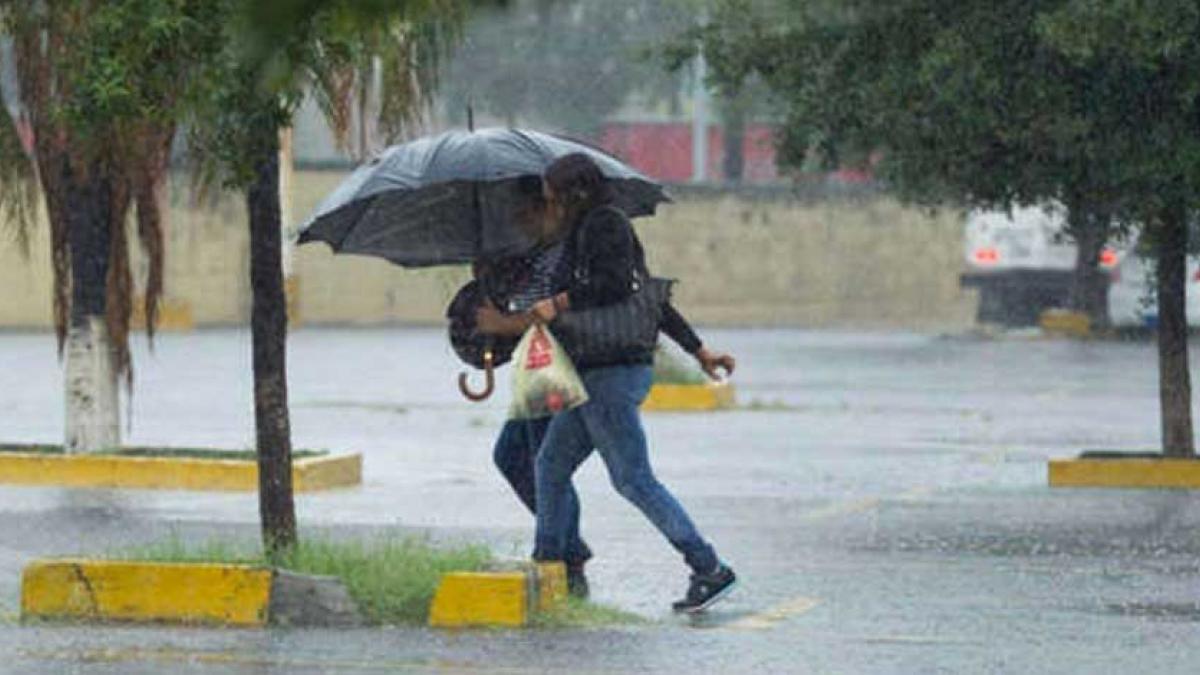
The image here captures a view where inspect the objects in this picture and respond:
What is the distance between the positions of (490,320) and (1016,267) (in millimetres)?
32976

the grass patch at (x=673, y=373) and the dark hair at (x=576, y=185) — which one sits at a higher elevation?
the dark hair at (x=576, y=185)

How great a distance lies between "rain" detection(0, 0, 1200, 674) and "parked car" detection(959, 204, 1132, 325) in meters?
8.51

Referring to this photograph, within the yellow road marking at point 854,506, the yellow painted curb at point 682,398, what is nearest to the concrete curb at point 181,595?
the yellow road marking at point 854,506

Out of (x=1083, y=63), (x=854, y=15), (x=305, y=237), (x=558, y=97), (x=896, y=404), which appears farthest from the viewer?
(x=558, y=97)

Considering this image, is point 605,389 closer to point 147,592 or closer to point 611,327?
point 611,327

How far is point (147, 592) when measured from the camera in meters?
11.0

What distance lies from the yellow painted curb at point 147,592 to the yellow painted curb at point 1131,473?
879 centimetres

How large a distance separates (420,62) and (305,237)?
3.04 meters

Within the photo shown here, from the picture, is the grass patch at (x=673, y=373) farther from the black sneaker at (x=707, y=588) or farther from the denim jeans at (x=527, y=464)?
the black sneaker at (x=707, y=588)

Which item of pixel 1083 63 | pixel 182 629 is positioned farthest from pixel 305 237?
pixel 1083 63

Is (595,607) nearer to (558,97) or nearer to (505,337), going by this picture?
(505,337)

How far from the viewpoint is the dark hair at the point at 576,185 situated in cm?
1102

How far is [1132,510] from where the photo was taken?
16766mm

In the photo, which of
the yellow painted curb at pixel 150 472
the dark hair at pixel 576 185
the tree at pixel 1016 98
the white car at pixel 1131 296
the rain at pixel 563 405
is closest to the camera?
the rain at pixel 563 405
